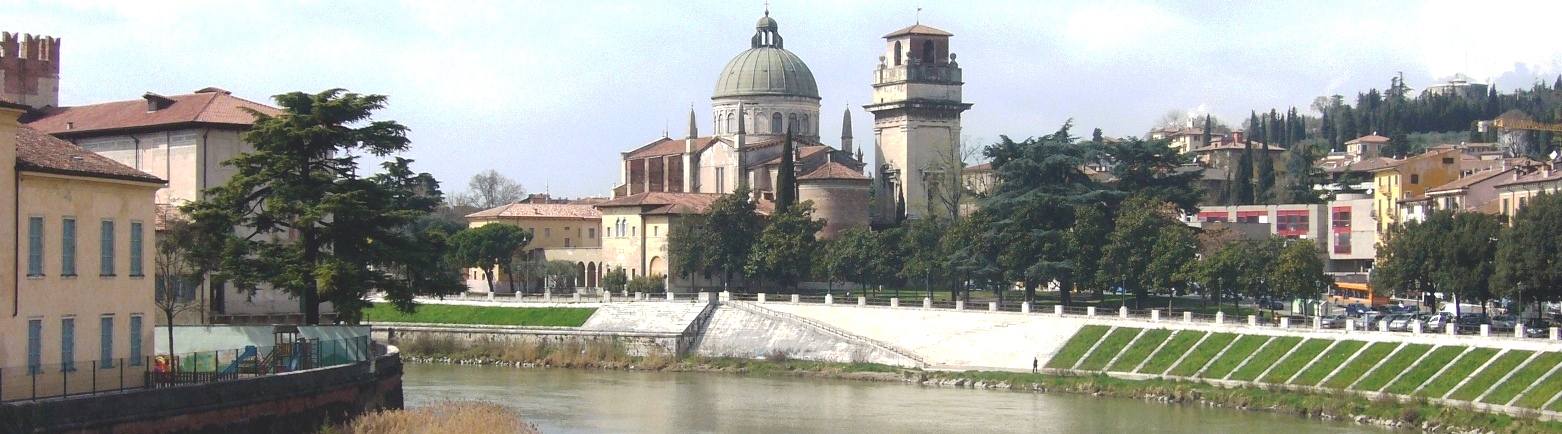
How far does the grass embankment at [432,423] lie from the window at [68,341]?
3852 millimetres

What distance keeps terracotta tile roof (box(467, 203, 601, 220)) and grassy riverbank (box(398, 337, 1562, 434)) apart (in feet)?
92.9

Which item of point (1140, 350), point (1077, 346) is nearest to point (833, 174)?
point (1077, 346)

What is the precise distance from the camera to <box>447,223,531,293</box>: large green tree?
290ft

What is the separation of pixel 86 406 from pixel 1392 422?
89.5ft

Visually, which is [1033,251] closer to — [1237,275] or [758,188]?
[1237,275]

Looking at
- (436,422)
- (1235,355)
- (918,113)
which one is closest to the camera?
(436,422)

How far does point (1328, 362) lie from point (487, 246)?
48502 mm

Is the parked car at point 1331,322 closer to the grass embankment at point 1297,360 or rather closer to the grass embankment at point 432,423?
the grass embankment at point 1297,360

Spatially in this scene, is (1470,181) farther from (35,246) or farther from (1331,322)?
(35,246)

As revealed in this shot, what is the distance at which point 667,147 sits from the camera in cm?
10531

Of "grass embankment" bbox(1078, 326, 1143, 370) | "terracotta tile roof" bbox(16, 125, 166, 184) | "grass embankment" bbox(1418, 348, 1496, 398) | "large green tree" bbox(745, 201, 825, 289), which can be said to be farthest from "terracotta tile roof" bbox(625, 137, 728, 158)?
"terracotta tile roof" bbox(16, 125, 166, 184)

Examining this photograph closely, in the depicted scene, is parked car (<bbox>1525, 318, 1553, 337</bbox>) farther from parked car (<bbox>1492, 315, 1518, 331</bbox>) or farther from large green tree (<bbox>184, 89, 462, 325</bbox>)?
large green tree (<bbox>184, 89, 462, 325</bbox>)

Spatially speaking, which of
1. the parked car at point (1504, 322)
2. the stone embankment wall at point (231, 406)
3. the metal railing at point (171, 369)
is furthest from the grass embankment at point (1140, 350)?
the metal railing at point (171, 369)

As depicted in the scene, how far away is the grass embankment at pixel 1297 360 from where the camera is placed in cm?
4766
